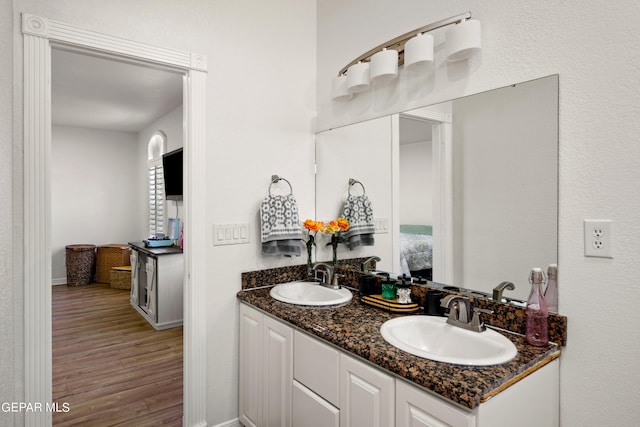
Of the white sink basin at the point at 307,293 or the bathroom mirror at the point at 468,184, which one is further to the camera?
the white sink basin at the point at 307,293

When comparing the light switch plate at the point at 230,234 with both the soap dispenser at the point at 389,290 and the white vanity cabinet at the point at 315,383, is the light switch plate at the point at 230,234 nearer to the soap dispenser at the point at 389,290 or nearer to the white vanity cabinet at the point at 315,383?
the white vanity cabinet at the point at 315,383

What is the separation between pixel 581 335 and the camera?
1.23 meters

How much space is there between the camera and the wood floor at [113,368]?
235 centimetres

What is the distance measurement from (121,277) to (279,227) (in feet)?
14.7

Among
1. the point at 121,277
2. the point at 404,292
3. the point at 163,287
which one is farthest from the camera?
the point at 121,277

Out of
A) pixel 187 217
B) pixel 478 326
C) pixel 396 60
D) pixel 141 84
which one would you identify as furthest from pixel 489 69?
pixel 141 84

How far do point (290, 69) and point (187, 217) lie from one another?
44.3 inches

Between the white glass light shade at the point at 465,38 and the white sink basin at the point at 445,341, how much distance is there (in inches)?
43.1

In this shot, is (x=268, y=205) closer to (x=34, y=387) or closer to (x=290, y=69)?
(x=290, y=69)

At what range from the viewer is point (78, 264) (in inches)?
227

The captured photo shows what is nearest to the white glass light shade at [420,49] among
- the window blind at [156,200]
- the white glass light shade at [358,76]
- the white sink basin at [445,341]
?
the white glass light shade at [358,76]

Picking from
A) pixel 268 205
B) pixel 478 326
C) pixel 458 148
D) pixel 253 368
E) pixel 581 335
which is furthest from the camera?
pixel 268 205

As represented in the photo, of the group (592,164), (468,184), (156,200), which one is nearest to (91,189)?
(156,200)

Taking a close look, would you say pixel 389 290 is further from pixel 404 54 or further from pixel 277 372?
pixel 404 54
